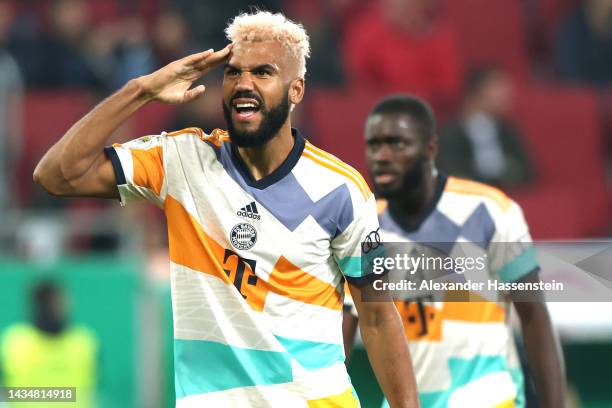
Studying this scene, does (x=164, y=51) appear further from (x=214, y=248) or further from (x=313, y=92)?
(x=214, y=248)

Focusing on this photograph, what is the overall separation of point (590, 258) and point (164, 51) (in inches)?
256

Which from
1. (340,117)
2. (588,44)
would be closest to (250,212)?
(340,117)

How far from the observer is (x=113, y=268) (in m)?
9.78

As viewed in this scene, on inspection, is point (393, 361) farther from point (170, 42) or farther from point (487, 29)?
point (487, 29)

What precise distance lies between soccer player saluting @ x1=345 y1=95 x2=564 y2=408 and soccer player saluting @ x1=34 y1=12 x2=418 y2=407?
92 centimetres

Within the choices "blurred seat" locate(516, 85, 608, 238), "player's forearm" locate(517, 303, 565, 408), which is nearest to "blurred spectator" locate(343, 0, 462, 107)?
"blurred seat" locate(516, 85, 608, 238)

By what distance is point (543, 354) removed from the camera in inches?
205

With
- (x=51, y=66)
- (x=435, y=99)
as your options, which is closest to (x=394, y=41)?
Result: (x=435, y=99)

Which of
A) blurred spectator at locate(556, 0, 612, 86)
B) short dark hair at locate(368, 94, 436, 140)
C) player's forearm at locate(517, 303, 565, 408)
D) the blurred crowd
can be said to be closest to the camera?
player's forearm at locate(517, 303, 565, 408)

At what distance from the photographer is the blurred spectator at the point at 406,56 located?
11367mm

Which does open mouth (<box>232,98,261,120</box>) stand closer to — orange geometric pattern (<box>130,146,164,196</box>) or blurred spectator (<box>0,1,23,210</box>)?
orange geometric pattern (<box>130,146,164,196</box>)

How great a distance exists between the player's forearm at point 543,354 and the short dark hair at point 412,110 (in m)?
1.01

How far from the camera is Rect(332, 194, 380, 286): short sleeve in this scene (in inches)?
172

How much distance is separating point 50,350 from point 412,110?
4949 millimetres
